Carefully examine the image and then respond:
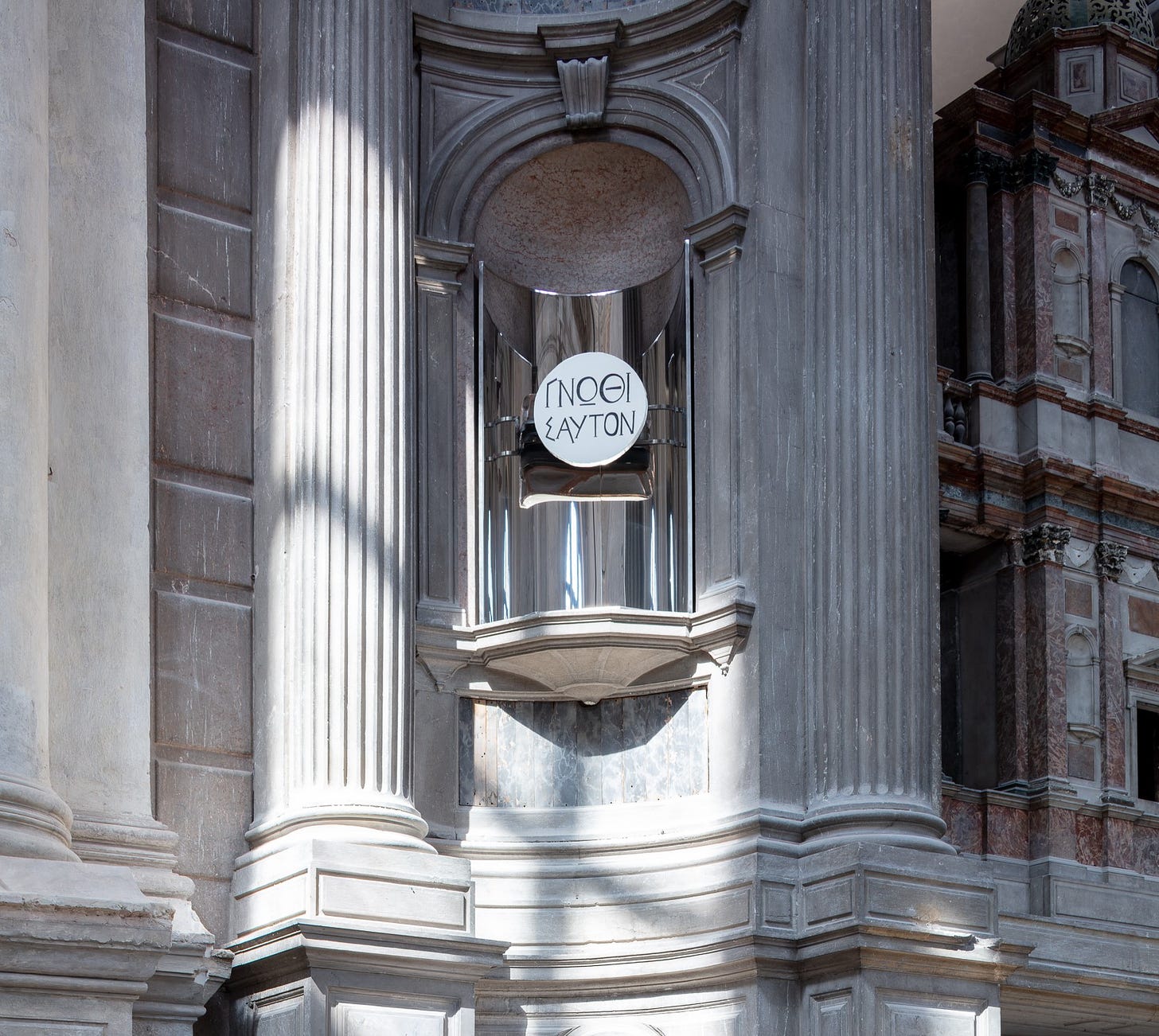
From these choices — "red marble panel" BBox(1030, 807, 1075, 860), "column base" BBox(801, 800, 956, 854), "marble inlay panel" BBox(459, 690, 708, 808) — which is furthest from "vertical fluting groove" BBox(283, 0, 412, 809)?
"red marble panel" BBox(1030, 807, 1075, 860)

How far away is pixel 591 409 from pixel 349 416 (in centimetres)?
191

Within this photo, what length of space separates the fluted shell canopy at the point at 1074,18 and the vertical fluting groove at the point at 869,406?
903 cm

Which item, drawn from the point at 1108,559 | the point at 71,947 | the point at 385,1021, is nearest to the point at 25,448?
the point at 71,947

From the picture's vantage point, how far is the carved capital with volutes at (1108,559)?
19250 mm

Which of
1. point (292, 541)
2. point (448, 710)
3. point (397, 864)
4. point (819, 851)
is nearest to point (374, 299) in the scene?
point (292, 541)

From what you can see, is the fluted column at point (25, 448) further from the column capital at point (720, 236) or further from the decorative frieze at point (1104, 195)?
the decorative frieze at point (1104, 195)

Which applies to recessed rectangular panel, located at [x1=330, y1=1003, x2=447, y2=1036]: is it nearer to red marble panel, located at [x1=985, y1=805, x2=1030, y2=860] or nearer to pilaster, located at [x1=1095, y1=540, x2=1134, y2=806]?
red marble panel, located at [x1=985, y1=805, x2=1030, y2=860]

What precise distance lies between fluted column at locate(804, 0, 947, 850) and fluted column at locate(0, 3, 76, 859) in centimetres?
476

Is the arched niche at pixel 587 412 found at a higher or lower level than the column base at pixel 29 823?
higher

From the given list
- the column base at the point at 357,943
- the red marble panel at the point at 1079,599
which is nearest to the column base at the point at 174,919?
the column base at the point at 357,943

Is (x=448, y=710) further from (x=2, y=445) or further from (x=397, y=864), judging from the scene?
(x=2, y=445)

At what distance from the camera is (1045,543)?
18938mm

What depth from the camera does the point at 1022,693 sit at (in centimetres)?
1844

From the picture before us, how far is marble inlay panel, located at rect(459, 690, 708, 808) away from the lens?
1291 cm
